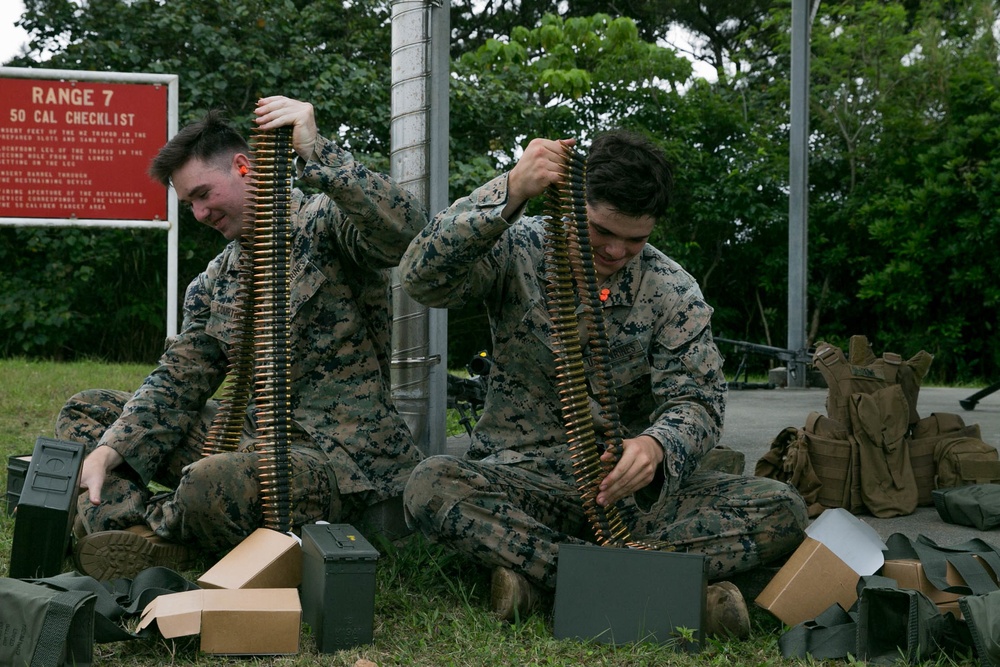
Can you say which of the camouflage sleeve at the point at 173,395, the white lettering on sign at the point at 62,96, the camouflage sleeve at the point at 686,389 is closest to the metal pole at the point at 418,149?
the camouflage sleeve at the point at 173,395

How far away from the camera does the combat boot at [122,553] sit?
4117mm

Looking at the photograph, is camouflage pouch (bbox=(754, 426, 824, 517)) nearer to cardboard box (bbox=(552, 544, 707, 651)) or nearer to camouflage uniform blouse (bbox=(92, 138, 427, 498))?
cardboard box (bbox=(552, 544, 707, 651))

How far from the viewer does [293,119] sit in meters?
3.74

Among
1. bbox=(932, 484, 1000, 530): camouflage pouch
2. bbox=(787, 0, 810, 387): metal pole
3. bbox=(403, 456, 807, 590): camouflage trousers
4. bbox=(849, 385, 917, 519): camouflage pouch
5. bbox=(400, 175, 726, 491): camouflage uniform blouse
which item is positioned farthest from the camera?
bbox=(787, 0, 810, 387): metal pole

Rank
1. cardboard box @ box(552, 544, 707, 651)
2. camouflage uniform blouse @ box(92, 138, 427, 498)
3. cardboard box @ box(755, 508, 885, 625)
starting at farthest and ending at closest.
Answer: camouflage uniform blouse @ box(92, 138, 427, 498) → cardboard box @ box(755, 508, 885, 625) → cardboard box @ box(552, 544, 707, 651)

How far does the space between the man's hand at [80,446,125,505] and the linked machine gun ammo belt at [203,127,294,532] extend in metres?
0.65

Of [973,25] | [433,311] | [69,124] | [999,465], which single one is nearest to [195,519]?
[433,311]

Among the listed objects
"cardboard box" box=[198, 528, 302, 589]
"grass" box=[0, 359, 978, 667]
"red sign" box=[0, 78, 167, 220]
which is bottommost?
"grass" box=[0, 359, 978, 667]

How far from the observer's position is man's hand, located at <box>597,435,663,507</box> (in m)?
3.60

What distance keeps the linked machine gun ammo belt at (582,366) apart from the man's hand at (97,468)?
72.4 inches

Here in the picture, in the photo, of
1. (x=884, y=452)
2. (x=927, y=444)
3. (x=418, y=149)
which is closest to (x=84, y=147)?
(x=418, y=149)

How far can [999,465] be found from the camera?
4992 mm

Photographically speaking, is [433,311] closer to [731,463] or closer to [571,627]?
[731,463]

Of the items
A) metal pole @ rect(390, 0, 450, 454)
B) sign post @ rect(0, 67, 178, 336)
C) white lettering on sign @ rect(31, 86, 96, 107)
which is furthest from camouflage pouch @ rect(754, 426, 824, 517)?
white lettering on sign @ rect(31, 86, 96, 107)
